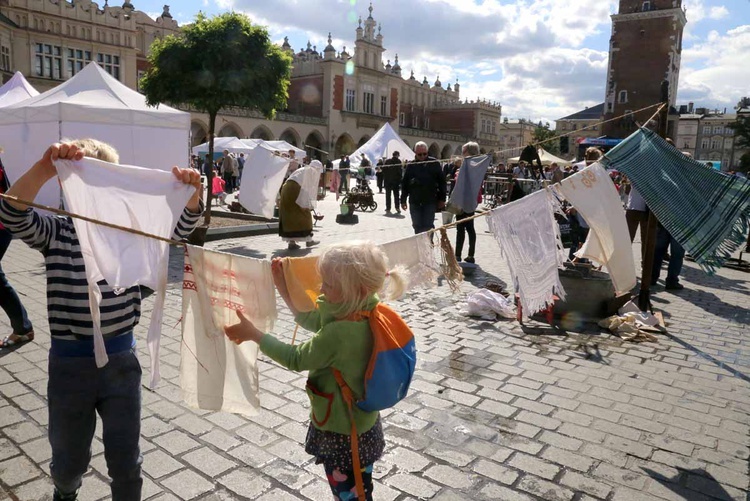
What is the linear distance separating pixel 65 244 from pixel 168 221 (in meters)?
0.43

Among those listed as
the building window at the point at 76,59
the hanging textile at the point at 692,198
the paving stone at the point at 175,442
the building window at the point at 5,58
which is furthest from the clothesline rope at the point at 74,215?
the building window at the point at 76,59

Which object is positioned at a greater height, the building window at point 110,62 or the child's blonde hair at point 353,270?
the building window at point 110,62

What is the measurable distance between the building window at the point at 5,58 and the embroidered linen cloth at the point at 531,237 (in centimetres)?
4036

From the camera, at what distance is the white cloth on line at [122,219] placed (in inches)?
86.6

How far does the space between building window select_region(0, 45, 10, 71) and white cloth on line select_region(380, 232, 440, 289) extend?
4037 cm

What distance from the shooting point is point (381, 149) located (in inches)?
909

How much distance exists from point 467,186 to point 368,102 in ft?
166

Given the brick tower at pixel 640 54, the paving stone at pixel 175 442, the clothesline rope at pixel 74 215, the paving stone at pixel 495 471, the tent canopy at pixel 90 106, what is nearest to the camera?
the clothesline rope at pixel 74 215

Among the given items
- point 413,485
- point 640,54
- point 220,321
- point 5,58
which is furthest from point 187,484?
point 640,54

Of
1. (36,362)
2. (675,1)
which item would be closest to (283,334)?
(36,362)

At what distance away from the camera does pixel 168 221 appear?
2492 millimetres

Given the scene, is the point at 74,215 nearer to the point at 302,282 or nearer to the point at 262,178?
the point at 302,282

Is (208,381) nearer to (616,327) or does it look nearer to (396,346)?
(396,346)

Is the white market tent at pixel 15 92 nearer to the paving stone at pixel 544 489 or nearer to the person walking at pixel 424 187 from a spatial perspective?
the person walking at pixel 424 187
